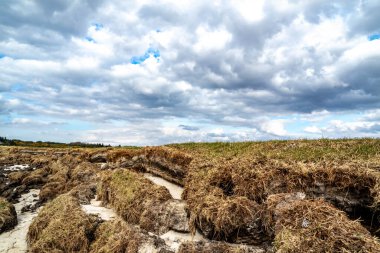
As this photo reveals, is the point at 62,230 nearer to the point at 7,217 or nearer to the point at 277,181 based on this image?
the point at 7,217

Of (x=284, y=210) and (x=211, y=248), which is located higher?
(x=284, y=210)

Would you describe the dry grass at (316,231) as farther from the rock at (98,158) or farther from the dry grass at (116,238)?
the rock at (98,158)

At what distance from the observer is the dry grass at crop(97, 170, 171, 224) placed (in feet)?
47.6

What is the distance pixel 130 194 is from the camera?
51.8ft

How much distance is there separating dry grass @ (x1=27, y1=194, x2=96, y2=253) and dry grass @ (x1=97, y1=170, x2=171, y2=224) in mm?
1735

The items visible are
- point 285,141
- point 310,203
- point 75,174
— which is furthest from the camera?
point 75,174

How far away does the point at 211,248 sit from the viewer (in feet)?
31.1

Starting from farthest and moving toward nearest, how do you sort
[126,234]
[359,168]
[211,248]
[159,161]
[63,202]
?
1. [159,161]
2. [63,202]
3. [126,234]
4. [359,168]
5. [211,248]

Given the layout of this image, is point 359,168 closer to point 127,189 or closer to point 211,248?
point 211,248

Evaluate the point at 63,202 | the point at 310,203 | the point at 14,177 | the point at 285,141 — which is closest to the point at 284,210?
the point at 310,203

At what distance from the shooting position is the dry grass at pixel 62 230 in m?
13.1

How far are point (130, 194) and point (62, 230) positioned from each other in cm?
341

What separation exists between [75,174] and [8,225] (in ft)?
38.5

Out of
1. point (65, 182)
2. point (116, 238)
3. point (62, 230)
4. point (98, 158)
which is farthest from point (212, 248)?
point (98, 158)
